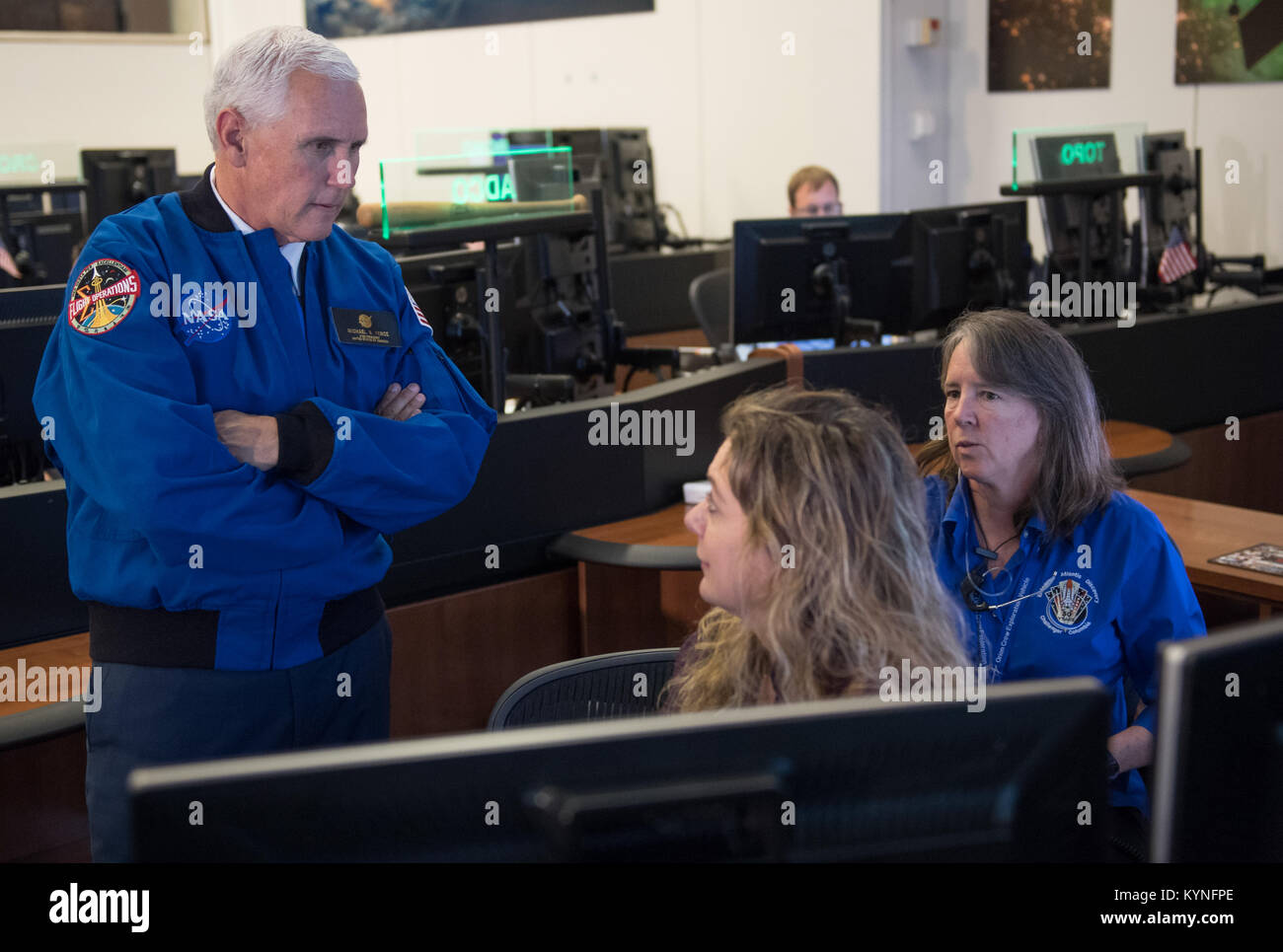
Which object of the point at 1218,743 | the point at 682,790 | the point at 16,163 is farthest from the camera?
the point at 16,163

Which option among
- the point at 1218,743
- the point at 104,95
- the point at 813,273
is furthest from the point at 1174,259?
the point at 104,95

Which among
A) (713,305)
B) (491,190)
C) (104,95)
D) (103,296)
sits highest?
(104,95)

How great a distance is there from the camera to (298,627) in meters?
1.66

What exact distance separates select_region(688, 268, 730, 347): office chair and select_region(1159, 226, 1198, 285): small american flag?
69.4 inches

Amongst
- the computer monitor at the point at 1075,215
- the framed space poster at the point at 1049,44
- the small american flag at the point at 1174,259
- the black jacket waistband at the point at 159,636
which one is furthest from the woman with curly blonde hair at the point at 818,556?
the framed space poster at the point at 1049,44

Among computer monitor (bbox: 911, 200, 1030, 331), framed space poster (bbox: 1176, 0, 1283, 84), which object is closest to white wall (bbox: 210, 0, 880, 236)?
framed space poster (bbox: 1176, 0, 1283, 84)

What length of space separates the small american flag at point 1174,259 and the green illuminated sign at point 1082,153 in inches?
23.2

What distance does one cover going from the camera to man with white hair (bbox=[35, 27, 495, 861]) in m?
1.56

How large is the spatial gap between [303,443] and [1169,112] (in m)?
5.99

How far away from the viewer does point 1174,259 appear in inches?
215

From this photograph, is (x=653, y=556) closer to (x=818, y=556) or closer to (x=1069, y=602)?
(x=1069, y=602)
